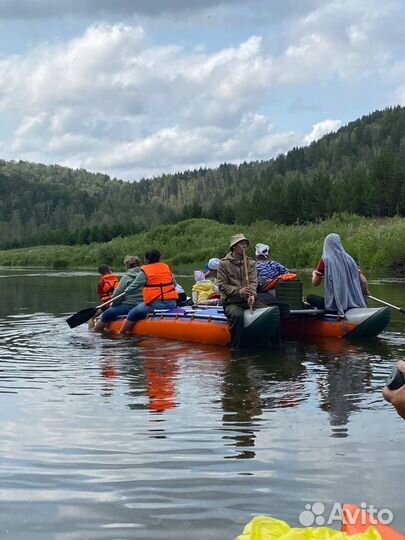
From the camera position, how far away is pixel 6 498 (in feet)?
15.5

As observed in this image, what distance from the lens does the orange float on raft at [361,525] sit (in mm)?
3189

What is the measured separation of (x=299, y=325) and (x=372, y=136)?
14485 centimetres

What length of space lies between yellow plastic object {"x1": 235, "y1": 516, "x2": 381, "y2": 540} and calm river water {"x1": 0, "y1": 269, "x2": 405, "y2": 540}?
104cm

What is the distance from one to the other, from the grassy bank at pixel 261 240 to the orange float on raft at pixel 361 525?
100 ft

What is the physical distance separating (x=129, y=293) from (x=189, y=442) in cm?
821

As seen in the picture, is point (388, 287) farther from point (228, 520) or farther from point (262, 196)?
point (262, 196)

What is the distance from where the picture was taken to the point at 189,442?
598 centimetres

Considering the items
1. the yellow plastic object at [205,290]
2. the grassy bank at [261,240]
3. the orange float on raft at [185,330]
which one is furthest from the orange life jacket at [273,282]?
the grassy bank at [261,240]

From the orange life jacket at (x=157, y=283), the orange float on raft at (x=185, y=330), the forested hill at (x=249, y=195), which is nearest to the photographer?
the orange float on raft at (x=185, y=330)

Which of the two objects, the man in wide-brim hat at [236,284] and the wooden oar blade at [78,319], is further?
the wooden oar blade at [78,319]

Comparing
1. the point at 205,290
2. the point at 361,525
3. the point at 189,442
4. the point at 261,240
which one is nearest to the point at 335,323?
the point at 205,290

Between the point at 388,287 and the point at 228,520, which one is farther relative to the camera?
the point at 388,287

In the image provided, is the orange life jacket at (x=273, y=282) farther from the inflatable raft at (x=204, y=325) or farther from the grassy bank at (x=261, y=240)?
the grassy bank at (x=261, y=240)

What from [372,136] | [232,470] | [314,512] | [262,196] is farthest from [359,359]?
[372,136]
